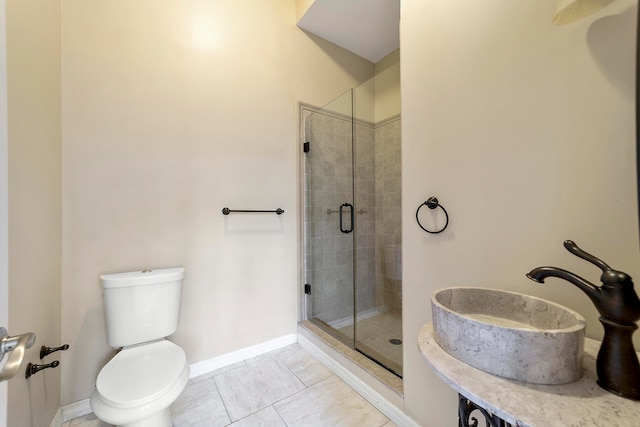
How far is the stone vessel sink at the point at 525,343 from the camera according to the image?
0.59 m

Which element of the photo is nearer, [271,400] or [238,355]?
[271,400]

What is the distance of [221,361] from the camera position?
6.16ft

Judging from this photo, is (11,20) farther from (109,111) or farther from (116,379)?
(116,379)

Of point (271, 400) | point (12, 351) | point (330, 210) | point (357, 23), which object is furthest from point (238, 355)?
point (357, 23)

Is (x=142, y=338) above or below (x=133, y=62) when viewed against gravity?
below

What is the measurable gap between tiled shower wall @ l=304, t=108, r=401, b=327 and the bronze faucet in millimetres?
1758

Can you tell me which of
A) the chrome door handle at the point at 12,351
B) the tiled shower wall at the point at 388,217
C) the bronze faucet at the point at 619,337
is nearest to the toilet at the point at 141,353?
the chrome door handle at the point at 12,351

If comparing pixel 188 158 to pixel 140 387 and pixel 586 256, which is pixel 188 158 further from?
pixel 586 256

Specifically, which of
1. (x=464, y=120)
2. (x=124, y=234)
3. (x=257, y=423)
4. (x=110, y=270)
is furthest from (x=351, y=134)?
(x=257, y=423)

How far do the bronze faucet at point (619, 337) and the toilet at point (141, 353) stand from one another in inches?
57.9

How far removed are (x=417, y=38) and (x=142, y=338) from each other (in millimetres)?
2180

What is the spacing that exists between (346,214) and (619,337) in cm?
186

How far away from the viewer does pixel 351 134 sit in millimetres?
2412

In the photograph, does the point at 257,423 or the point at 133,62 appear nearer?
the point at 257,423
